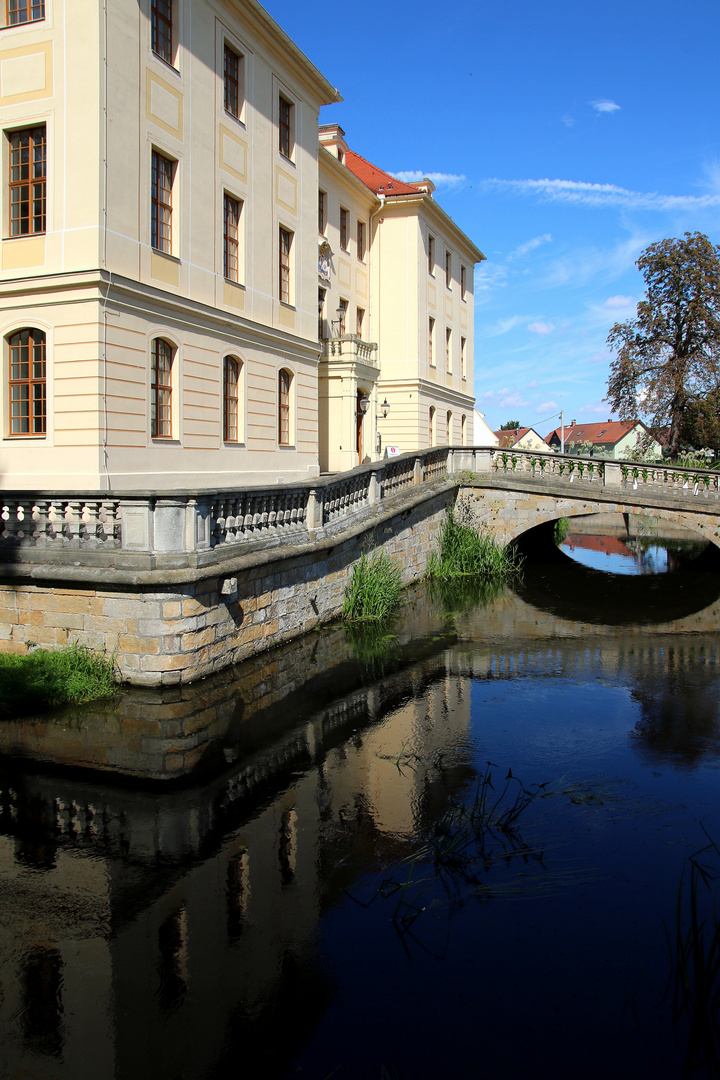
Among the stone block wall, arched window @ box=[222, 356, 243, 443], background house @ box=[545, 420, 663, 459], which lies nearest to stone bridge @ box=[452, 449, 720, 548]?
arched window @ box=[222, 356, 243, 443]

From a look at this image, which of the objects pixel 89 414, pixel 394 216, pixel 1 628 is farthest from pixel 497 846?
pixel 394 216

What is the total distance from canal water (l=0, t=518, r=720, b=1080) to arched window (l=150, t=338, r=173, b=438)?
5.76 metres

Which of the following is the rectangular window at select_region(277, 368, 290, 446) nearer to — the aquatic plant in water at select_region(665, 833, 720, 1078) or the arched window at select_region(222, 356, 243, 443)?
the arched window at select_region(222, 356, 243, 443)

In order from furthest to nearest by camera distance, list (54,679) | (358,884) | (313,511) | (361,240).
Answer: (361,240)
(313,511)
(54,679)
(358,884)

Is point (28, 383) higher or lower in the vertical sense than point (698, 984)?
higher

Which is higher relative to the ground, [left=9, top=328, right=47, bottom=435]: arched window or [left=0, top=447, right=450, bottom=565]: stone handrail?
[left=9, top=328, right=47, bottom=435]: arched window

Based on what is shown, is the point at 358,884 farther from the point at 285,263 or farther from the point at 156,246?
the point at 285,263

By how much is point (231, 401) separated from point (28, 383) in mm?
4664

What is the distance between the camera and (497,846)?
237 inches

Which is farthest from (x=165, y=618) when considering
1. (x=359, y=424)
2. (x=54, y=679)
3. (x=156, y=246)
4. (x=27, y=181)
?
(x=359, y=424)

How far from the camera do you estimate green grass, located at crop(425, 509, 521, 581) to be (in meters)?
20.0

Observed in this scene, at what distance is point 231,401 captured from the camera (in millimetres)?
16719

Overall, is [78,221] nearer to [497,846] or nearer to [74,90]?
[74,90]

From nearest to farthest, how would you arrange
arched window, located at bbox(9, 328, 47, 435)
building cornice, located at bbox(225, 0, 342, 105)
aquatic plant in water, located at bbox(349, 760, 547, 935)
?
aquatic plant in water, located at bbox(349, 760, 547, 935), arched window, located at bbox(9, 328, 47, 435), building cornice, located at bbox(225, 0, 342, 105)
